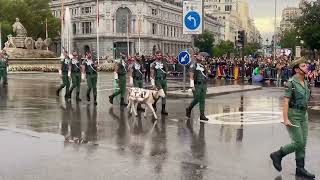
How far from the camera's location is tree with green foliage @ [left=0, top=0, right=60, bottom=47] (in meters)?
101

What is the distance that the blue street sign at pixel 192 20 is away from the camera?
74.3 ft

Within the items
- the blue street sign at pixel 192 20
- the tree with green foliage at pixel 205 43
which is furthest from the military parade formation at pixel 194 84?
the tree with green foliage at pixel 205 43

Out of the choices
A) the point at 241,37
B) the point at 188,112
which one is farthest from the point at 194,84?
the point at 241,37

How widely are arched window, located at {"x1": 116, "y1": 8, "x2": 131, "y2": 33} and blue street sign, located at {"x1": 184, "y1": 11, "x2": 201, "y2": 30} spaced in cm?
12610

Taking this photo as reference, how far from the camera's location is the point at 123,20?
14875cm

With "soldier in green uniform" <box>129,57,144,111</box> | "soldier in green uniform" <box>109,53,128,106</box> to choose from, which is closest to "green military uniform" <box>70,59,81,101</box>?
"soldier in green uniform" <box>109,53,128,106</box>

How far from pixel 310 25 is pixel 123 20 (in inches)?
3955

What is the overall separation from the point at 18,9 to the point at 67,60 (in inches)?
3312

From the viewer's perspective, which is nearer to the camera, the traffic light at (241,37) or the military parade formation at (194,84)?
the military parade formation at (194,84)

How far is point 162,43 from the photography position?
163375 millimetres

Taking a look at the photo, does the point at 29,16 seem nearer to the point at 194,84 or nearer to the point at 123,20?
the point at 123,20

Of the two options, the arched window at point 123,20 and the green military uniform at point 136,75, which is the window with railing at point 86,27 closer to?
the arched window at point 123,20

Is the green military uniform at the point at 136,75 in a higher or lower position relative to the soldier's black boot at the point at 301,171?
higher

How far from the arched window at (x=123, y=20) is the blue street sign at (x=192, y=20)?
126103mm
